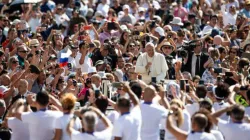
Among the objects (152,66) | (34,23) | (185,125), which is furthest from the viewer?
(34,23)

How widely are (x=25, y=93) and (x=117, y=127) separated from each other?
331 centimetres

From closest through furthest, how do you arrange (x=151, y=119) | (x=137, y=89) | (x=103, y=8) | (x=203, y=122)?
(x=203, y=122), (x=151, y=119), (x=137, y=89), (x=103, y=8)

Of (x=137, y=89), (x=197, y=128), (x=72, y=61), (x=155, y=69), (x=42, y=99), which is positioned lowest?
(x=72, y=61)

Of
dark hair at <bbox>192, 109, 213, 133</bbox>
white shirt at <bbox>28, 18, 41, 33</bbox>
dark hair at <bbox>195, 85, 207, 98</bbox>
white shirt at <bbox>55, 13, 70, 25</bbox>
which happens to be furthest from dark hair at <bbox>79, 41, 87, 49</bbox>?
dark hair at <bbox>192, 109, 213, 133</bbox>

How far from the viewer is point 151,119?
14477mm

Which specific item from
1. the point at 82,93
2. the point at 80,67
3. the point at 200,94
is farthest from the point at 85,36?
the point at 200,94

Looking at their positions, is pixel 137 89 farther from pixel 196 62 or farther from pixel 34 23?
pixel 34 23

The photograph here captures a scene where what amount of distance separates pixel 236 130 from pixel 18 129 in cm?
312

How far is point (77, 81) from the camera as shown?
1886 cm

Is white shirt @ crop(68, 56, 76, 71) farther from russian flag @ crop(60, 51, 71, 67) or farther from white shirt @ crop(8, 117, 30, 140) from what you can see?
white shirt @ crop(8, 117, 30, 140)

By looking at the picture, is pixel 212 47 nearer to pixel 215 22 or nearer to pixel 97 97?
pixel 215 22

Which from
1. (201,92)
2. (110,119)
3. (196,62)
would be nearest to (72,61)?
(196,62)

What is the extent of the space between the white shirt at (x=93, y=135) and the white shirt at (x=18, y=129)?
142cm

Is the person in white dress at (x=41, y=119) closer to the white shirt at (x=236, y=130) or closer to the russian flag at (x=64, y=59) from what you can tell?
the white shirt at (x=236, y=130)
